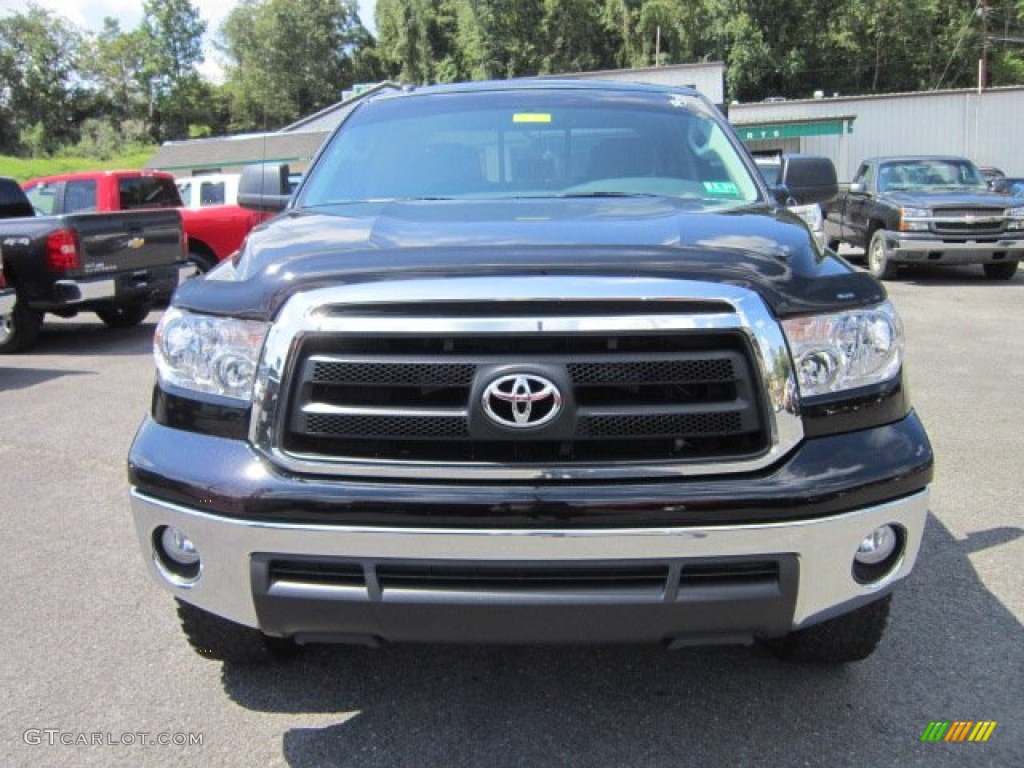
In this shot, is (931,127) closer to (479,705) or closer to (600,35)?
(600,35)

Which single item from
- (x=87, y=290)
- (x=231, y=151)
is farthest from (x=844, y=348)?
(x=231, y=151)

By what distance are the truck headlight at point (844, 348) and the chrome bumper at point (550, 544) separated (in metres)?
0.32

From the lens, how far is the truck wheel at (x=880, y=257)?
13148 millimetres

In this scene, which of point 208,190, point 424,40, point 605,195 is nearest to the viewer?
point 605,195

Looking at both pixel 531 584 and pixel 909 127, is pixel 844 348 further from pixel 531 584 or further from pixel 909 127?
pixel 909 127

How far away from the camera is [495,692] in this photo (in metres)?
2.79

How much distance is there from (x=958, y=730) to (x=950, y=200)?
11668 mm

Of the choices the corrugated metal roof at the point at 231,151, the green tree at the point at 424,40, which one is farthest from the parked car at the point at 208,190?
the green tree at the point at 424,40

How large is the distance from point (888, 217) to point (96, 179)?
11.1 m

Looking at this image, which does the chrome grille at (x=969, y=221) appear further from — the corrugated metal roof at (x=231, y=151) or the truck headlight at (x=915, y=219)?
the corrugated metal roof at (x=231, y=151)

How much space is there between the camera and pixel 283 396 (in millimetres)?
2158

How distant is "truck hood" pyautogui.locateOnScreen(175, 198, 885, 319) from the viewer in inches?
84.7

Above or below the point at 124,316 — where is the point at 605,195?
above

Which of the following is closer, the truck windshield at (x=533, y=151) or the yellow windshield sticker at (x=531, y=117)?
the truck windshield at (x=533, y=151)
